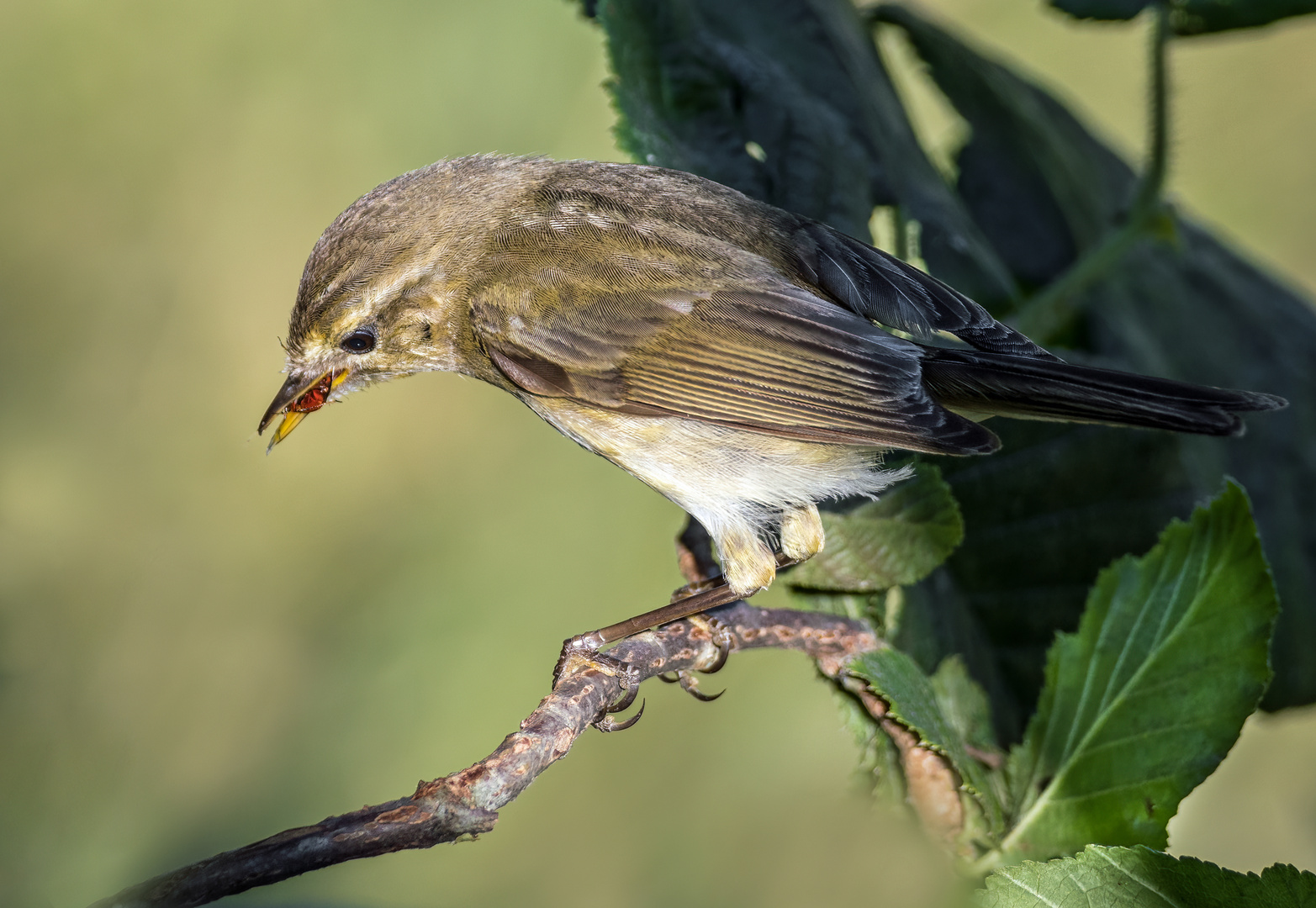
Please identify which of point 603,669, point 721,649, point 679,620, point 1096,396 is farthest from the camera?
point 679,620

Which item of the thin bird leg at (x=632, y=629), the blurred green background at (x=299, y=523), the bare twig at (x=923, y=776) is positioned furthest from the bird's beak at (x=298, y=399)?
the blurred green background at (x=299, y=523)

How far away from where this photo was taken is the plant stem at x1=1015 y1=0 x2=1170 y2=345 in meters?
2.40

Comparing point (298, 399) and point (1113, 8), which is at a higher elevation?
point (1113, 8)

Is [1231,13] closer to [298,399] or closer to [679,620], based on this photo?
[679,620]

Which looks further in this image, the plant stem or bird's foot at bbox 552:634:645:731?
the plant stem

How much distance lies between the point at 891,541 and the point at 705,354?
19.6 inches

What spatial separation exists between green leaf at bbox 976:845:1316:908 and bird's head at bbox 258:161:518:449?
58.1 inches

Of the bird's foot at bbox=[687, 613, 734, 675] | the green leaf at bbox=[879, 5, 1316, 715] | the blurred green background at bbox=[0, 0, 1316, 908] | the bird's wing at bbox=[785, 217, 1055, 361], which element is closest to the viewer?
the bird's foot at bbox=[687, 613, 734, 675]

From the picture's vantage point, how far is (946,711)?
207 cm

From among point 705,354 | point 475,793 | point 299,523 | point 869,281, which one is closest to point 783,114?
point 869,281

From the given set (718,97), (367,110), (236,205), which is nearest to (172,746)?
(236,205)

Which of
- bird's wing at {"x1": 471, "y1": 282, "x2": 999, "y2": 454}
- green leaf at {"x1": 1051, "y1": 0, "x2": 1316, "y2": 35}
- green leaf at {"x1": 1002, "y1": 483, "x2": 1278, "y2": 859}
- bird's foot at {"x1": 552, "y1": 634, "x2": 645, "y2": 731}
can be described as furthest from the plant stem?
bird's foot at {"x1": 552, "y1": 634, "x2": 645, "y2": 731}

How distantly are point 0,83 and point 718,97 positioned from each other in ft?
10.3

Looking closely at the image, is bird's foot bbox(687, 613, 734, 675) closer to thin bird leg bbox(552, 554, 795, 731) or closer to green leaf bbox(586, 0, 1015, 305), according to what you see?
thin bird leg bbox(552, 554, 795, 731)
